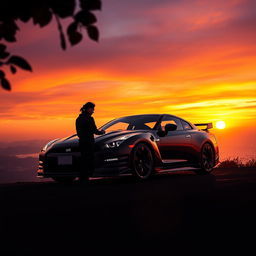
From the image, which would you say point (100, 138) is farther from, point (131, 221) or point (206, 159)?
point (131, 221)

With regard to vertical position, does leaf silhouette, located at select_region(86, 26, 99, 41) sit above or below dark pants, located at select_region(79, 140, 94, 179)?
above

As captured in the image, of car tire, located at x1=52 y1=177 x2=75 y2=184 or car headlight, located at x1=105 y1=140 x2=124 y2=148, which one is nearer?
car headlight, located at x1=105 y1=140 x2=124 y2=148

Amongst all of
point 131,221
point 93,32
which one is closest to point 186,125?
point 131,221

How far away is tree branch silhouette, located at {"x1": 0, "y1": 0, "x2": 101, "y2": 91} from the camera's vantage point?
126 inches

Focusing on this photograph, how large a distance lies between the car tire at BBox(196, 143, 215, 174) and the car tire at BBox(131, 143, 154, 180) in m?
2.10

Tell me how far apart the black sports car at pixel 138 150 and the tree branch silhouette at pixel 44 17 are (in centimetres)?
745

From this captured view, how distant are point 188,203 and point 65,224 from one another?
7.34ft

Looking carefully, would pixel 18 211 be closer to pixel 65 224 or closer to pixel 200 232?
pixel 65 224

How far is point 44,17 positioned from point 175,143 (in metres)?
9.28

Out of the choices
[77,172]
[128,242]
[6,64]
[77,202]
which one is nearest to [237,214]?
[128,242]

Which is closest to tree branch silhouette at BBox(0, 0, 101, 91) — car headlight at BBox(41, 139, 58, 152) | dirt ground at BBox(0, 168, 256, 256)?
dirt ground at BBox(0, 168, 256, 256)

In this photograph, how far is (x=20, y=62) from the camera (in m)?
3.19

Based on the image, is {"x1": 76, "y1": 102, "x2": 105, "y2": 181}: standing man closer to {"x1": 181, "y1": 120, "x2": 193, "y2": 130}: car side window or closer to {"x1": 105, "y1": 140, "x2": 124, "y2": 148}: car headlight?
{"x1": 105, "y1": 140, "x2": 124, "y2": 148}: car headlight

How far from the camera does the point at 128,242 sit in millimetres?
4988
